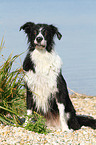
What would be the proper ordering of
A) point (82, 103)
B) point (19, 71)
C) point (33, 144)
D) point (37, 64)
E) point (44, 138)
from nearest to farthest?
point (33, 144), point (44, 138), point (37, 64), point (19, 71), point (82, 103)

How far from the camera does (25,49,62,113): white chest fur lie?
17.1 ft

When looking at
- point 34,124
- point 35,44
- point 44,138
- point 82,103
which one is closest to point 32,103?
point 34,124

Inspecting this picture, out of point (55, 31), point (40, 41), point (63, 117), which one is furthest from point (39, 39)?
point (63, 117)

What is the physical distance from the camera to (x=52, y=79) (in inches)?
205

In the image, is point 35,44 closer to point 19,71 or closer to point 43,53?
point 43,53

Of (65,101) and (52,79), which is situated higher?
(52,79)

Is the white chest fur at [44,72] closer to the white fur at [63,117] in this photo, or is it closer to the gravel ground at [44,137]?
the white fur at [63,117]

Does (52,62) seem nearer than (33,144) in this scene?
No

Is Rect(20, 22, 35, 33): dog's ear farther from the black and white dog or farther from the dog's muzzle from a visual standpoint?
the dog's muzzle

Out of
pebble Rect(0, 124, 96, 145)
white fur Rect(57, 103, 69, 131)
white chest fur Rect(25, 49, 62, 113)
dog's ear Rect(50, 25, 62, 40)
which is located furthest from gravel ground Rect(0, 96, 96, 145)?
dog's ear Rect(50, 25, 62, 40)

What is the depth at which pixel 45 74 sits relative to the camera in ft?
17.1

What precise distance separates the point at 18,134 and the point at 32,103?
81cm

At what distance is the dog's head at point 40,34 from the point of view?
494 centimetres

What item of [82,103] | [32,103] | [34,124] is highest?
[32,103]
